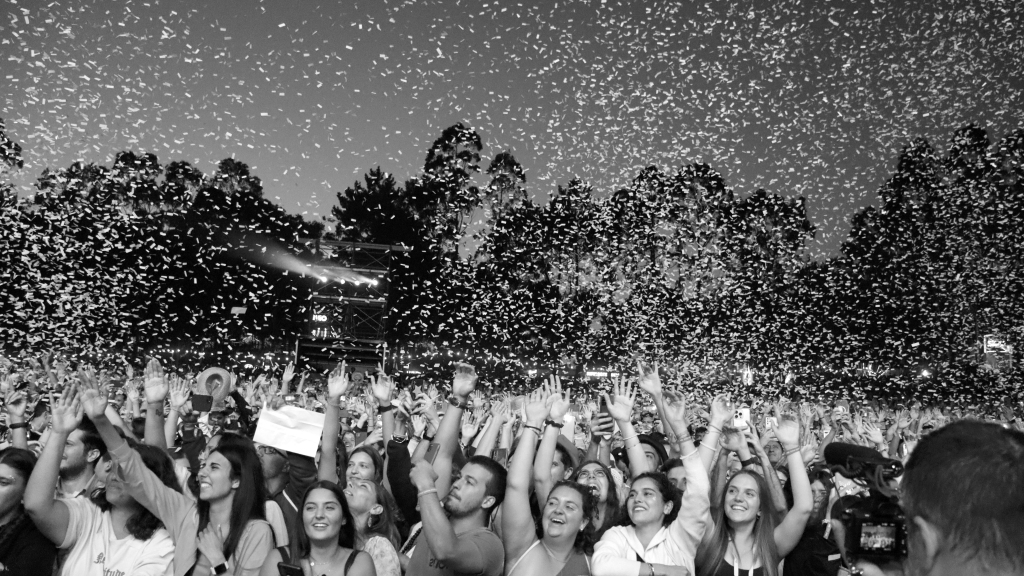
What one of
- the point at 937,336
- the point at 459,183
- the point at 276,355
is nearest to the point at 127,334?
the point at 276,355

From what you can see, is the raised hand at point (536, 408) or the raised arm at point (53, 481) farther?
the raised hand at point (536, 408)

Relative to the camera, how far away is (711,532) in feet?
14.3

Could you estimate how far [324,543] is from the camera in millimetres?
4020

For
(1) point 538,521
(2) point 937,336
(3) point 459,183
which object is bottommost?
(1) point 538,521

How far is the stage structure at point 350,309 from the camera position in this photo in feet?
76.4

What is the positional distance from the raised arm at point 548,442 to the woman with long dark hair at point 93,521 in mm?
1875

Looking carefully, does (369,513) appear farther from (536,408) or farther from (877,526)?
(877,526)

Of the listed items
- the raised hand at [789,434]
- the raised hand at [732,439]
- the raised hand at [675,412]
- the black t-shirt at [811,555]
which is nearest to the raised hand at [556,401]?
the raised hand at [675,412]

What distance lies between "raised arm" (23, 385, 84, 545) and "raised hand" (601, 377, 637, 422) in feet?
9.45

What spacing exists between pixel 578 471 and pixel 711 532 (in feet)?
3.25

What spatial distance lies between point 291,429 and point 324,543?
5.36 feet

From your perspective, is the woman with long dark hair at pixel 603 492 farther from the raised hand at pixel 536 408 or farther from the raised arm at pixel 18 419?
the raised arm at pixel 18 419

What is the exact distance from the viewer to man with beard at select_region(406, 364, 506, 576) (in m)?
3.67

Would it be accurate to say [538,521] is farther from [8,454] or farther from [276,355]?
[276,355]
